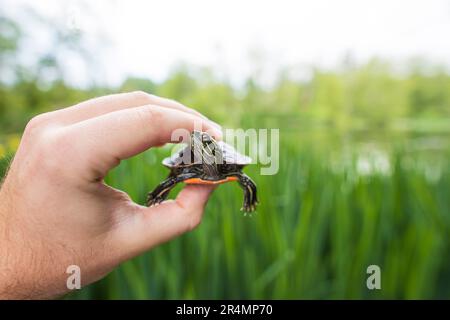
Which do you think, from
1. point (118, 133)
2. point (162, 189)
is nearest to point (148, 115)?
point (118, 133)

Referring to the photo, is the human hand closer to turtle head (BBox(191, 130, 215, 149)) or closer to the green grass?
turtle head (BBox(191, 130, 215, 149))

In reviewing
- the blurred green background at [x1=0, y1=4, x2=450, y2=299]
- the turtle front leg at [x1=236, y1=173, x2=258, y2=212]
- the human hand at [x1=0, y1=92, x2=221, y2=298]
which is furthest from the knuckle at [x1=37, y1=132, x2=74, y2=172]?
the turtle front leg at [x1=236, y1=173, x2=258, y2=212]

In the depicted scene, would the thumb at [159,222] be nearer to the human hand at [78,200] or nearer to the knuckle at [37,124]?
the human hand at [78,200]

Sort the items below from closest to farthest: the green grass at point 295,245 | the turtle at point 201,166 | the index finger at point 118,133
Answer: the index finger at point 118,133 → the turtle at point 201,166 → the green grass at point 295,245

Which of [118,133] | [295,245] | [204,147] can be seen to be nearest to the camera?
[118,133]

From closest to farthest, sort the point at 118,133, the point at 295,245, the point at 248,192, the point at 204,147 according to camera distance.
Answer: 1. the point at 118,133
2. the point at 204,147
3. the point at 248,192
4. the point at 295,245

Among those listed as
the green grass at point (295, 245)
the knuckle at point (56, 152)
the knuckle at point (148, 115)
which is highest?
the knuckle at point (148, 115)

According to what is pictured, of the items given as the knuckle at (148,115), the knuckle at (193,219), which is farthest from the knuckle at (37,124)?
the knuckle at (193,219)

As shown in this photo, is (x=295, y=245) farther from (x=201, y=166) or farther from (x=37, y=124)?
(x=37, y=124)
